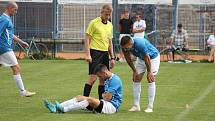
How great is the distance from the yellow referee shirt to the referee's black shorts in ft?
0.28

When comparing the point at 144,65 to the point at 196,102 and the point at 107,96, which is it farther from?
the point at 196,102

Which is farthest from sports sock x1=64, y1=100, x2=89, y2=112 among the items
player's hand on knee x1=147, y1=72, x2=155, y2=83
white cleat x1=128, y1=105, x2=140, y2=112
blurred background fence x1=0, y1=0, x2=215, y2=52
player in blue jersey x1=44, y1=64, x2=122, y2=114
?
blurred background fence x1=0, y1=0, x2=215, y2=52

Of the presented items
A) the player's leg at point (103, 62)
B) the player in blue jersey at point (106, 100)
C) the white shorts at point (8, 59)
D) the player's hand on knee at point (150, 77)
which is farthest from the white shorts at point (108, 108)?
the white shorts at point (8, 59)

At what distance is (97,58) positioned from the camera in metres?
13.9

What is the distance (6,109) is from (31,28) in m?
22.3

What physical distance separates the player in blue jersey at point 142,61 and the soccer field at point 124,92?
13.7 inches

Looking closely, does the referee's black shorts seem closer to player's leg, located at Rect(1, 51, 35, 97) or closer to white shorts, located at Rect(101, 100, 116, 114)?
white shorts, located at Rect(101, 100, 116, 114)

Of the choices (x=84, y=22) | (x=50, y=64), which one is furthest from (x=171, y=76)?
(x=84, y=22)

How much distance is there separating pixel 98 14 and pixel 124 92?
17125 mm

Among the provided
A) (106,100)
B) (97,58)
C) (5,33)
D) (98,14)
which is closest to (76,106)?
(106,100)

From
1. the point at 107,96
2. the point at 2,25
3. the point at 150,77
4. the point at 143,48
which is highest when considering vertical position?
the point at 2,25

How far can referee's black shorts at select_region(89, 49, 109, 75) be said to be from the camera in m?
13.8

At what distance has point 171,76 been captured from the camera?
2159cm

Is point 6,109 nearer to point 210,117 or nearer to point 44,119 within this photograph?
point 44,119
